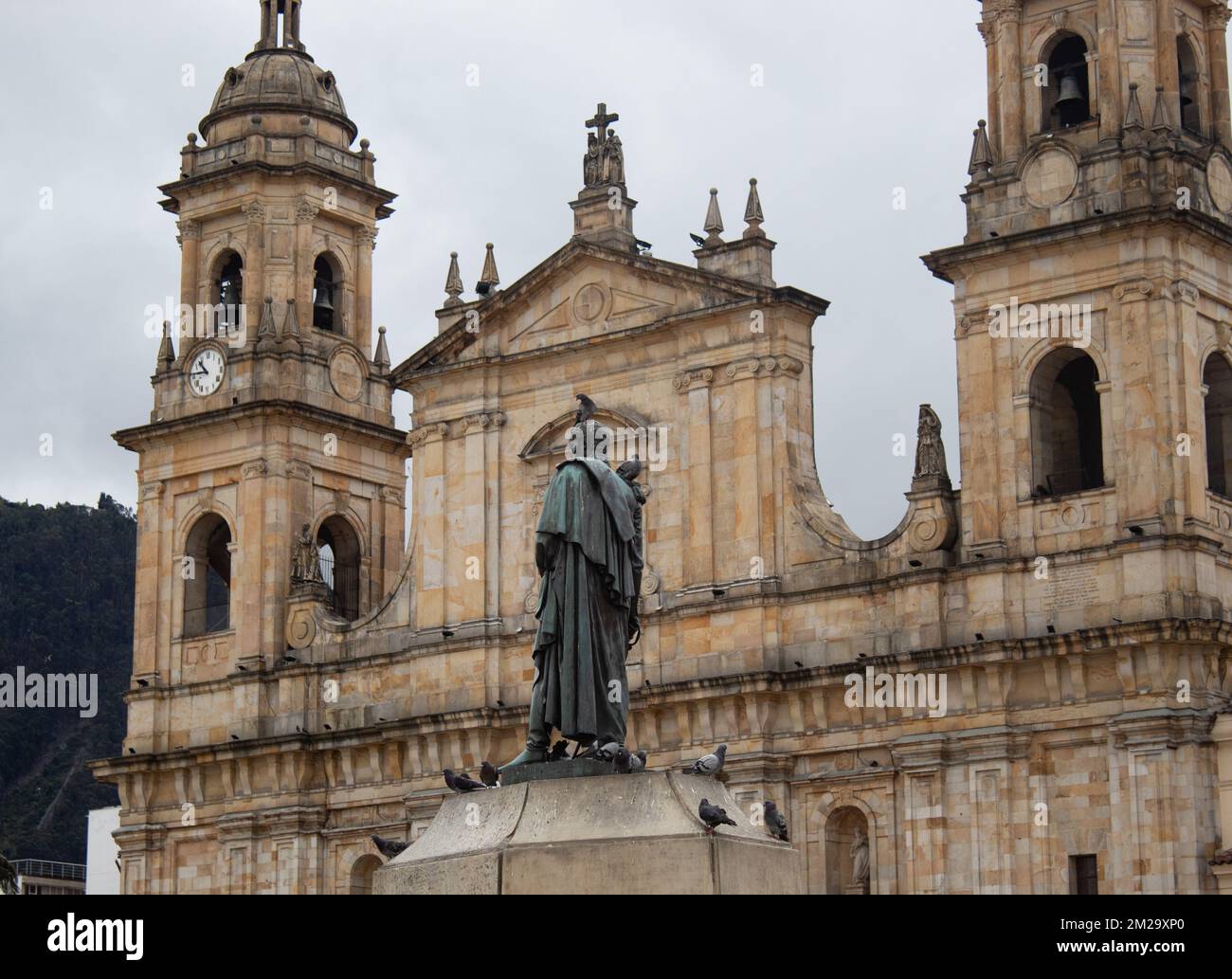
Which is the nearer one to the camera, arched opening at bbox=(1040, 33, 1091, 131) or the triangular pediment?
arched opening at bbox=(1040, 33, 1091, 131)

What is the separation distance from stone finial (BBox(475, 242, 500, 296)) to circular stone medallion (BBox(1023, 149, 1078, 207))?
31.1ft

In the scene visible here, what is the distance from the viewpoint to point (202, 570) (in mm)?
43875

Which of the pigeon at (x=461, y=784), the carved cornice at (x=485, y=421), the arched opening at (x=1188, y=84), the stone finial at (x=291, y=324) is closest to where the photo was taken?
the pigeon at (x=461, y=784)

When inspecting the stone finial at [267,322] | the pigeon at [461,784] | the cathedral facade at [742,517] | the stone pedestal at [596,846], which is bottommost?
the stone pedestal at [596,846]

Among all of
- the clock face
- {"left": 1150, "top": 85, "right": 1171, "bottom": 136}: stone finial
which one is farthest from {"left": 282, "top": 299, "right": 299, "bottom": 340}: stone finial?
{"left": 1150, "top": 85, "right": 1171, "bottom": 136}: stone finial

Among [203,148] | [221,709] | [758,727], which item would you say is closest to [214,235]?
[203,148]

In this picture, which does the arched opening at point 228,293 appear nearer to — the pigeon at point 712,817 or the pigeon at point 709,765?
the pigeon at point 709,765

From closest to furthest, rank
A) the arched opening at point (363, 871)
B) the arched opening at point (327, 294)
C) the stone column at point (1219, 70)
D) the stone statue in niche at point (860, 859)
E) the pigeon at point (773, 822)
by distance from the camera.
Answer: the pigeon at point (773, 822) → the stone statue in niche at point (860, 859) → the stone column at point (1219, 70) → the arched opening at point (363, 871) → the arched opening at point (327, 294)

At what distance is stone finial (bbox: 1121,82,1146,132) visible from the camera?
33.9 meters

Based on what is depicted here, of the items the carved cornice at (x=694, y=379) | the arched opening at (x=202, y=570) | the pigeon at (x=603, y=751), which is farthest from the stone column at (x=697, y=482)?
the pigeon at (x=603, y=751)

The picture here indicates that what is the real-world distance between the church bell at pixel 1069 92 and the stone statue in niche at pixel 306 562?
1435 cm

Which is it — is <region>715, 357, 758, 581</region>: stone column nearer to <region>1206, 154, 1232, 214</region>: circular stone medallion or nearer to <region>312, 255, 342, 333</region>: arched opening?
<region>1206, 154, 1232, 214</region>: circular stone medallion

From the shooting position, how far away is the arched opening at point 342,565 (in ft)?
145

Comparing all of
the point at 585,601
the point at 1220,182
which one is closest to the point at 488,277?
the point at 1220,182
